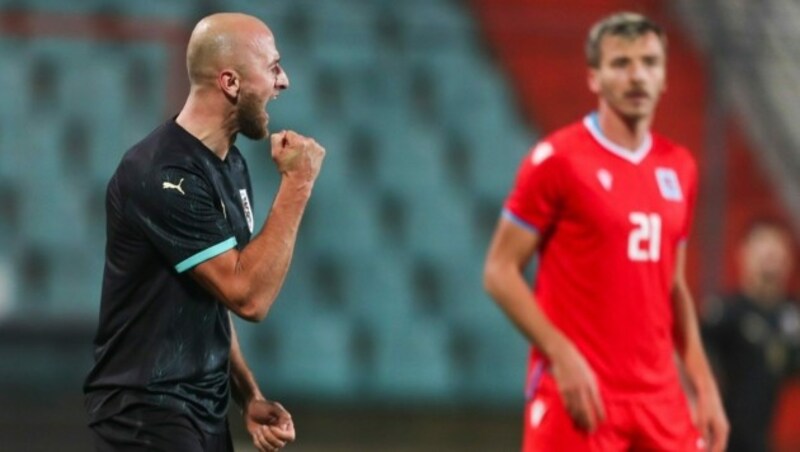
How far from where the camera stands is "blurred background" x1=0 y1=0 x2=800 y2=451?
27.6ft

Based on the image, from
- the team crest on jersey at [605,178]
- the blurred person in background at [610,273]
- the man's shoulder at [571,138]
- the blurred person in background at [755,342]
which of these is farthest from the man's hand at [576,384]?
the blurred person in background at [755,342]

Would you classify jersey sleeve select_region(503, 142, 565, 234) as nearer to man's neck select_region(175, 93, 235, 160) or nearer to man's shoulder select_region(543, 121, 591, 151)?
man's shoulder select_region(543, 121, 591, 151)

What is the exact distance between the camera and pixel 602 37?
15.6ft

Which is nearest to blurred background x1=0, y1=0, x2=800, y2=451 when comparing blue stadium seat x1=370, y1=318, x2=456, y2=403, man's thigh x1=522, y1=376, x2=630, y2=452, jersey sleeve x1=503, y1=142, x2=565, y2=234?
blue stadium seat x1=370, y1=318, x2=456, y2=403

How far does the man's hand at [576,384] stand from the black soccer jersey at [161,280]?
4.01 feet

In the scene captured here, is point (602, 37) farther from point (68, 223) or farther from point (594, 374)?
point (68, 223)

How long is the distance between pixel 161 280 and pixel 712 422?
1.93 meters

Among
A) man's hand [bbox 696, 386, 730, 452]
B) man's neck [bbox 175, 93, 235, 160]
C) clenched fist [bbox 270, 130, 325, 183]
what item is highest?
man's neck [bbox 175, 93, 235, 160]

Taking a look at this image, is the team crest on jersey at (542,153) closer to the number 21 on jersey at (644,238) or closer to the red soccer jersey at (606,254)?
the red soccer jersey at (606,254)

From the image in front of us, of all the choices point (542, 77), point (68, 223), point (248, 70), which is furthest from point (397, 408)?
point (248, 70)

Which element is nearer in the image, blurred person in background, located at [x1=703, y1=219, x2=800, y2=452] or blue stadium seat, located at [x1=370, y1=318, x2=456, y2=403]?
blurred person in background, located at [x1=703, y1=219, x2=800, y2=452]

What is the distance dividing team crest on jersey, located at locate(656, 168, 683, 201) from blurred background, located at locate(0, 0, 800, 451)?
4.14m

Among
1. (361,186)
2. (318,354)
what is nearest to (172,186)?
(318,354)

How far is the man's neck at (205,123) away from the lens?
11.8 ft
